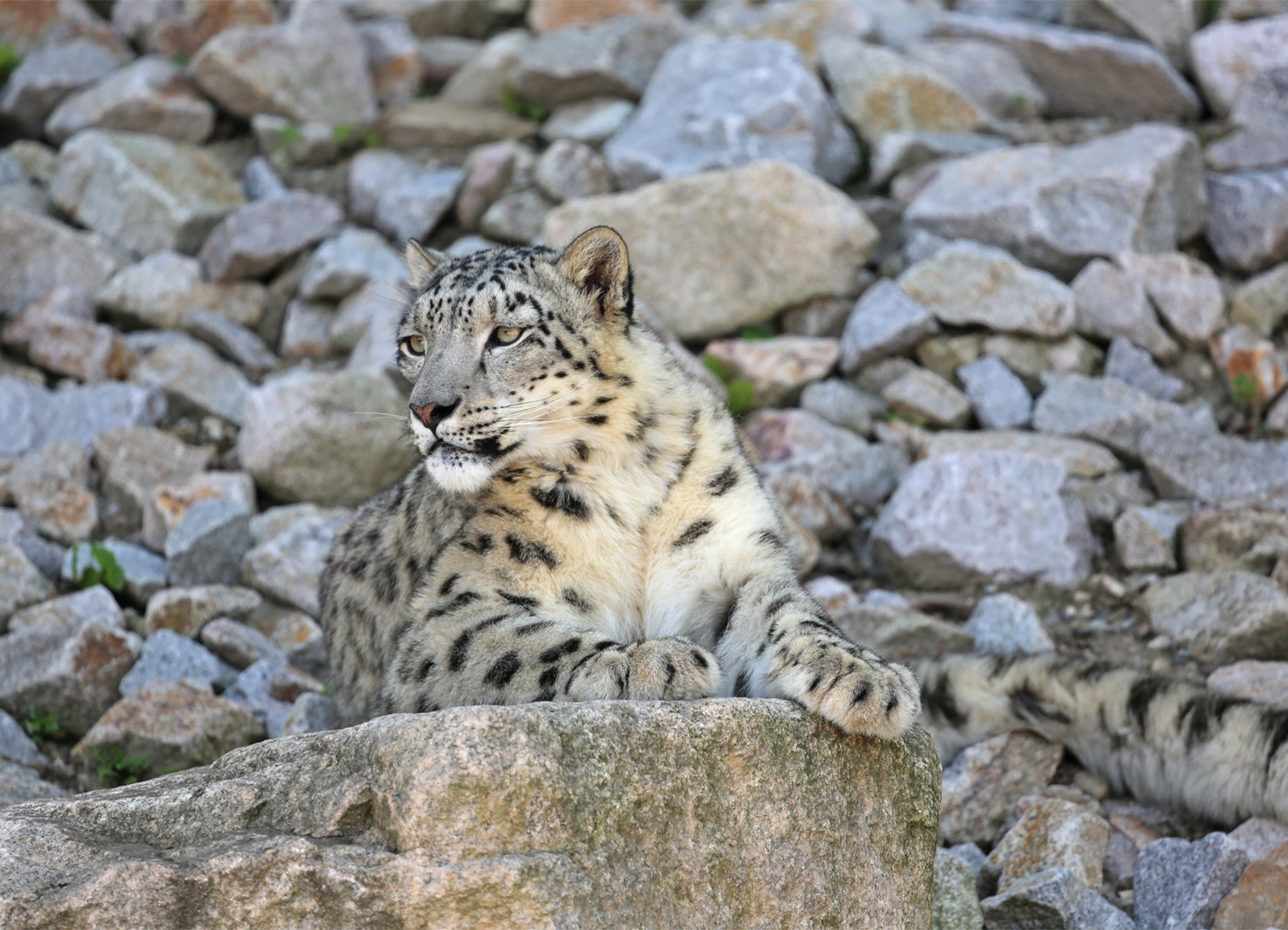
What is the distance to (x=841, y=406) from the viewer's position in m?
7.14

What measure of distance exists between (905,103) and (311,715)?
644 cm

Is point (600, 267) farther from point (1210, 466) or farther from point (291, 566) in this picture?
point (1210, 466)

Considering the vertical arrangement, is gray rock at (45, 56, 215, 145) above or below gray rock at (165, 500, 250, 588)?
above

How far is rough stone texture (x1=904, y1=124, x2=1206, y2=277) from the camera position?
755cm

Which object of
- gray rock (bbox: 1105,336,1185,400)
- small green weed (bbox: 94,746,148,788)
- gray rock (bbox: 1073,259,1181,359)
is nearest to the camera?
small green weed (bbox: 94,746,148,788)

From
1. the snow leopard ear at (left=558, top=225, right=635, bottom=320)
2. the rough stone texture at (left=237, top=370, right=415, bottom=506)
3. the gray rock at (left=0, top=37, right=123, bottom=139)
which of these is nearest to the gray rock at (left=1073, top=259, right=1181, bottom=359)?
the rough stone texture at (left=237, top=370, right=415, bottom=506)

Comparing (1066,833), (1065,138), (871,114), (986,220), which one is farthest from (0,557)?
(1065,138)

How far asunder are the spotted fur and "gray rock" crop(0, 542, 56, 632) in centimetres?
273

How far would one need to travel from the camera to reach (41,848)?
2582mm

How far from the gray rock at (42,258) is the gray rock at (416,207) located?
1853mm

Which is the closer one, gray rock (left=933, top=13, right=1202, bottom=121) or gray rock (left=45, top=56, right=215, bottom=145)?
→ gray rock (left=933, top=13, right=1202, bottom=121)

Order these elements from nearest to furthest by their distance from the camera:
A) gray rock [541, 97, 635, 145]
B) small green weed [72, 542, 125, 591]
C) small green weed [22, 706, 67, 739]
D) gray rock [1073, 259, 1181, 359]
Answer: small green weed [22, 706, 67, 739], small green weed [72, 542, 125, 591], gray rock [1073, 259, 1181, 359], gray rock [541, 97, 635, 145]

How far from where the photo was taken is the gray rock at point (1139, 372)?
707 cm

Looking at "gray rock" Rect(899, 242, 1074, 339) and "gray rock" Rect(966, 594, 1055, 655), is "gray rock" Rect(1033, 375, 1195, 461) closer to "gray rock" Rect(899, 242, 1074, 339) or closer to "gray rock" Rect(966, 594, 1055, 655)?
"gray rock" Rect(899, 242, 1074, 339)
